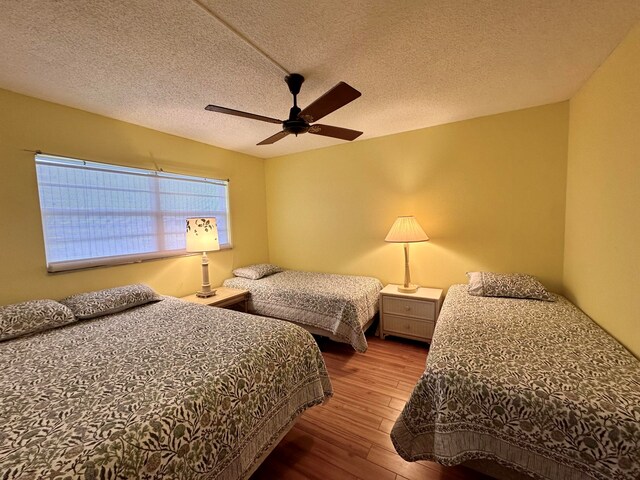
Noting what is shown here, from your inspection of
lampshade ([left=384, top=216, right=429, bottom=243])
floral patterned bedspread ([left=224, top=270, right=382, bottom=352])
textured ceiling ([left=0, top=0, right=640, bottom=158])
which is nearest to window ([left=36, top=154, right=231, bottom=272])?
textured ceiling ([left=0, top=0, right=640, bottom=158])

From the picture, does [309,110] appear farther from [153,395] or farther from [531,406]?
[531,406]

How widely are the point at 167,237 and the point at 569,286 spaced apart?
157 inches

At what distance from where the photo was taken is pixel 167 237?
9.48 ft

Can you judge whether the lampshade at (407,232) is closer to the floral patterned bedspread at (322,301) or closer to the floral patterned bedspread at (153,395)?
the floral patterned bedspread at (322,301)

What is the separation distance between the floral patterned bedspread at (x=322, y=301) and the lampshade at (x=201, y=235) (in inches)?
26.1

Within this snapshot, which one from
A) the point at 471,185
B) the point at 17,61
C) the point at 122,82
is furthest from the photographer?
the point at 471,185

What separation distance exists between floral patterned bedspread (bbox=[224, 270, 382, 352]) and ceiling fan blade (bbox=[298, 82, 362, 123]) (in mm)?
1695

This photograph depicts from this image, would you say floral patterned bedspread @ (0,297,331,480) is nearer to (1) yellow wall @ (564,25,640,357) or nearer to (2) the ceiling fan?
(2) the ceiling fan

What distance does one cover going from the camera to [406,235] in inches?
107

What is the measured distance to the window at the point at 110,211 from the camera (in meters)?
2.11

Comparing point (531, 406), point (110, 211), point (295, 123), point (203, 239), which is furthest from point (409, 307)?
point (110, 211)

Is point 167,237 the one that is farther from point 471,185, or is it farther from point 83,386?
point 471,185

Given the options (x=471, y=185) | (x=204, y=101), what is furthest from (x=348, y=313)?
(x=204, y=101)

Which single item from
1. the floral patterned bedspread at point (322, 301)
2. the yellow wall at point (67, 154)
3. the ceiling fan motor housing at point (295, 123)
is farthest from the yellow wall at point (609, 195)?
the yellow wall at point (67, 154)
